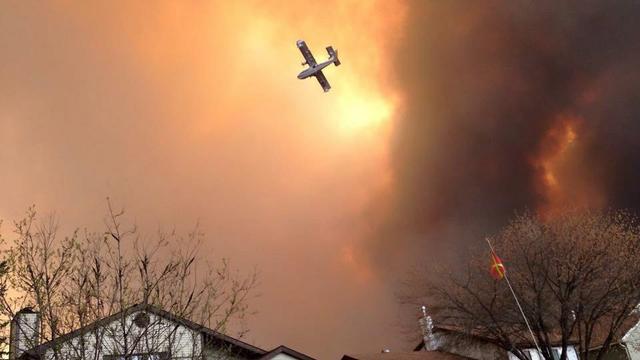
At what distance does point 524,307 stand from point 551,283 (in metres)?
2.23

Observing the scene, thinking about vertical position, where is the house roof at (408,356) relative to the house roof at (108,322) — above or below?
above

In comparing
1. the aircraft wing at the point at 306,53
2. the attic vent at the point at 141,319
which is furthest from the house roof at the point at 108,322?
the aircraft wing at the point at 306,53

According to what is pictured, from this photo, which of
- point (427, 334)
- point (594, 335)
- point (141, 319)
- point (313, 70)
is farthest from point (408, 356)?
point (141, 319)

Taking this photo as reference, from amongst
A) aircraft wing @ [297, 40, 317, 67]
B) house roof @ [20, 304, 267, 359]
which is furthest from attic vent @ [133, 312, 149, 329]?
aircraft wing @ [297, 40, 317, 67]

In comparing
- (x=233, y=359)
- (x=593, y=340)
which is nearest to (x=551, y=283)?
(x=593, y=340)

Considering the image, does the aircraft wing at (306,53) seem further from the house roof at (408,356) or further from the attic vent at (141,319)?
the attic vent at (141,319)

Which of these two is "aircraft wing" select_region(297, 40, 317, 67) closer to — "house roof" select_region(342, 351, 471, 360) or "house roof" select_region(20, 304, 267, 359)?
"house roof" select_region(342, 351, 471, 360)

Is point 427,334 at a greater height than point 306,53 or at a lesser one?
lesser

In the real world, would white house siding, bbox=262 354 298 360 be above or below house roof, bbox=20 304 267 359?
above

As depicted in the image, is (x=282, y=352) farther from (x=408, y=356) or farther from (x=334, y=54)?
(x=334, y=54)

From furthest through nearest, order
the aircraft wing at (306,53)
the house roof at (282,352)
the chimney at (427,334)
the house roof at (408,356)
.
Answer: the chimney at (427,334) → the house roof at (408,356) → the aircraft wing at (306,53) → the house roof at (282,352)

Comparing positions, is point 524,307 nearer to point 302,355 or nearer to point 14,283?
point 302,355

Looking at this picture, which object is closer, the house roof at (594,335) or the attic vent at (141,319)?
the attic vent at (141,319)

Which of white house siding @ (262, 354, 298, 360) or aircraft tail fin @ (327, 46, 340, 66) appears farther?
aircraft tail fin @ (327, 46, 340, 66)
